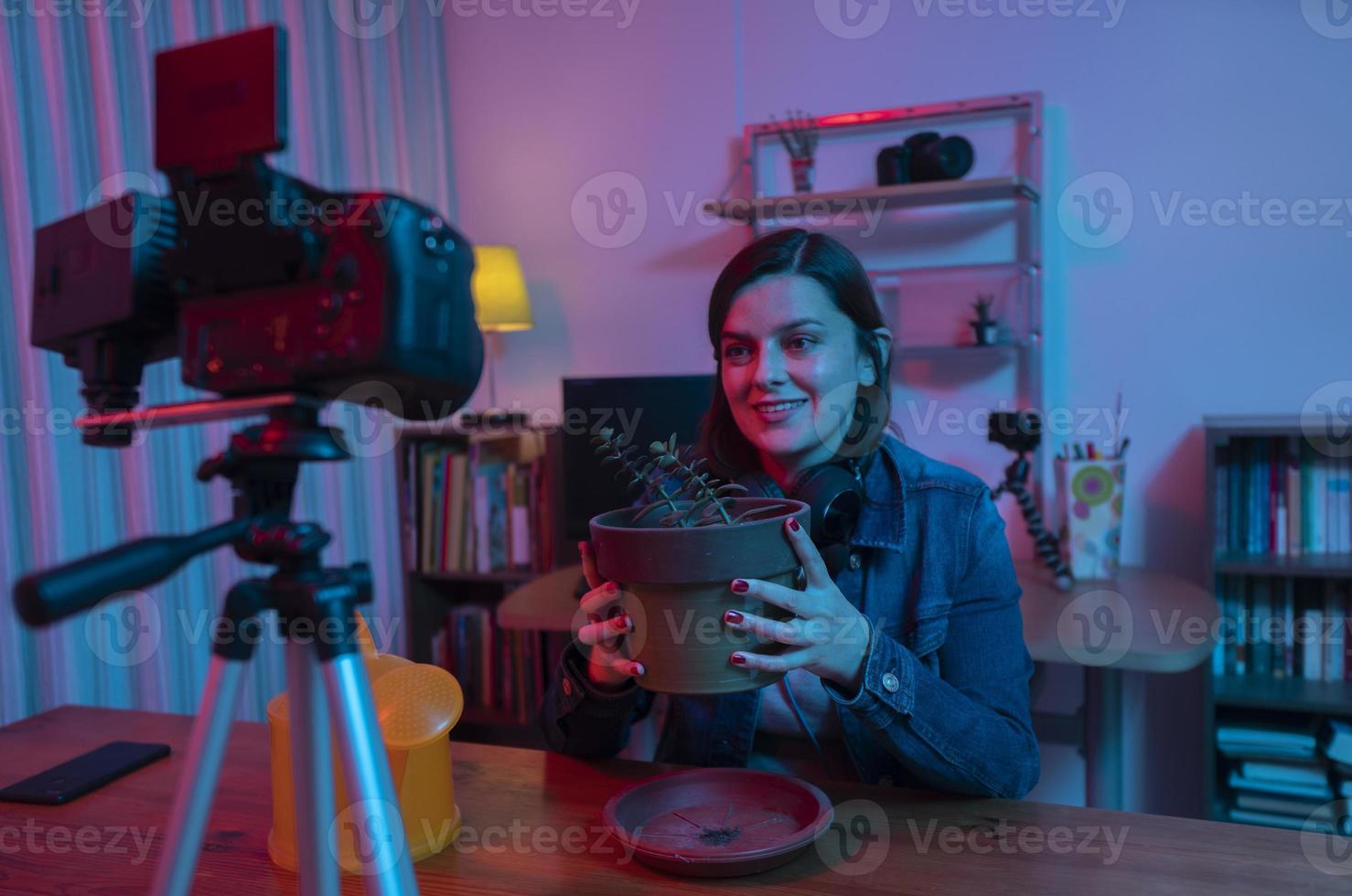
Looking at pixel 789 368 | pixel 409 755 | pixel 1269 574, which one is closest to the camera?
pixel 409 755

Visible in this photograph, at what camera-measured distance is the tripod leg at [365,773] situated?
1.79 ft

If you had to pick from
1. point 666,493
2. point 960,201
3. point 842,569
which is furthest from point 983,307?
point 666,493

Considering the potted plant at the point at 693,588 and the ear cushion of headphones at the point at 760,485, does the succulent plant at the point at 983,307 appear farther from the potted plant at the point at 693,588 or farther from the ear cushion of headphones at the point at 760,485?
the potted plant at the point at 693,588

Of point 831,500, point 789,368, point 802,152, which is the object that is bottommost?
point 831,500

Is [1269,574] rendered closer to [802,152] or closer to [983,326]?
[983,326]

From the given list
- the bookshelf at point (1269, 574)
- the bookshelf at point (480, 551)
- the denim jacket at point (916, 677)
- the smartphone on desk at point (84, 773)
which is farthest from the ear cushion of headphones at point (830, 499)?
the bookshelf at point (480, 551)

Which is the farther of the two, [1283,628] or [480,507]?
[480,507]

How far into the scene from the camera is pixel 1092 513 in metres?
2.19

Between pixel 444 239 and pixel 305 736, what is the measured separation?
1.07 feet

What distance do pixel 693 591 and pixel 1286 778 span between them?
1.89m

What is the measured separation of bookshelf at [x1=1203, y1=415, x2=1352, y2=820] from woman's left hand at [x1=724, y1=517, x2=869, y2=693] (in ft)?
5.05

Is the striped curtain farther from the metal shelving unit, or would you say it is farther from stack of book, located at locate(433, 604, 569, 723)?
the metal shelving unit

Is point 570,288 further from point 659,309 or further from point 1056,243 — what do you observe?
point 1056,243

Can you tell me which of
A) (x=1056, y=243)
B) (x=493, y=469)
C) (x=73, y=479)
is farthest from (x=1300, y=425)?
(x=73, y=479)
